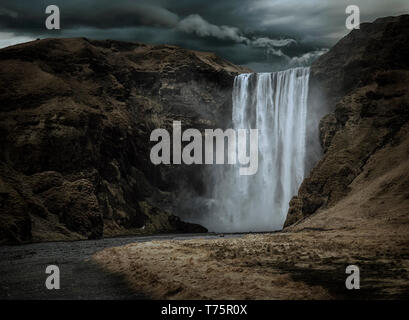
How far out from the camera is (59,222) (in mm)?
68562

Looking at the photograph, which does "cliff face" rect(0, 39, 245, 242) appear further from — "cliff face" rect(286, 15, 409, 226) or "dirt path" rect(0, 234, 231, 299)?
"cliff face" rect(286, 15, 409, 226)

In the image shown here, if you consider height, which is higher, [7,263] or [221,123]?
[221,123]

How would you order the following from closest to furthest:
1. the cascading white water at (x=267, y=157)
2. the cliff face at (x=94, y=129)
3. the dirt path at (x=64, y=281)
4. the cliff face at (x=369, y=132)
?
the dirt path at (x=64, y=281) < the cliff face at (x=369, y=132) < the cliff face at (x=94, y=129) < the cascading white water at (x=267, y=157)

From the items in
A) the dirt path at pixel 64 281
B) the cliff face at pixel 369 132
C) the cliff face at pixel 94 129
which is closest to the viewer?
the dirt path at pixel 64 281

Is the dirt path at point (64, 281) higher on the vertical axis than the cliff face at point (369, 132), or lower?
lower

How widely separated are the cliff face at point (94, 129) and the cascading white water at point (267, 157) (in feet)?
25.7

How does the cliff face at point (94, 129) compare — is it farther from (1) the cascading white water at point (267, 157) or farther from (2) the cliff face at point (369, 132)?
(2) the cliff face at point (369, 132)

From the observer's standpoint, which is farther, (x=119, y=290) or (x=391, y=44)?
(x=391, y=44)

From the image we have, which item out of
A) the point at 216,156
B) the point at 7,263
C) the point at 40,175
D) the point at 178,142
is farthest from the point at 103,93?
the point at 7,263

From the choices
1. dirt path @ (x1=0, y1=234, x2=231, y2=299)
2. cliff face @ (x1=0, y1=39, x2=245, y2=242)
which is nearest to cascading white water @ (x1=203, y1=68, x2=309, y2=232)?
cliff face @ (x1=0, y1=39, x2=245, y2=242)

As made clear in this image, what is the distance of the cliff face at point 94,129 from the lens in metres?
70.6

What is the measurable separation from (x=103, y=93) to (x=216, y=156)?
27755 mm

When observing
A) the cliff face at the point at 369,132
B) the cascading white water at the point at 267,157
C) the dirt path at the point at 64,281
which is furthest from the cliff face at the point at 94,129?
the cliff face at the point at 369,132

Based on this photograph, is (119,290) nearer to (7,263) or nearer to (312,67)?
(7,263)
